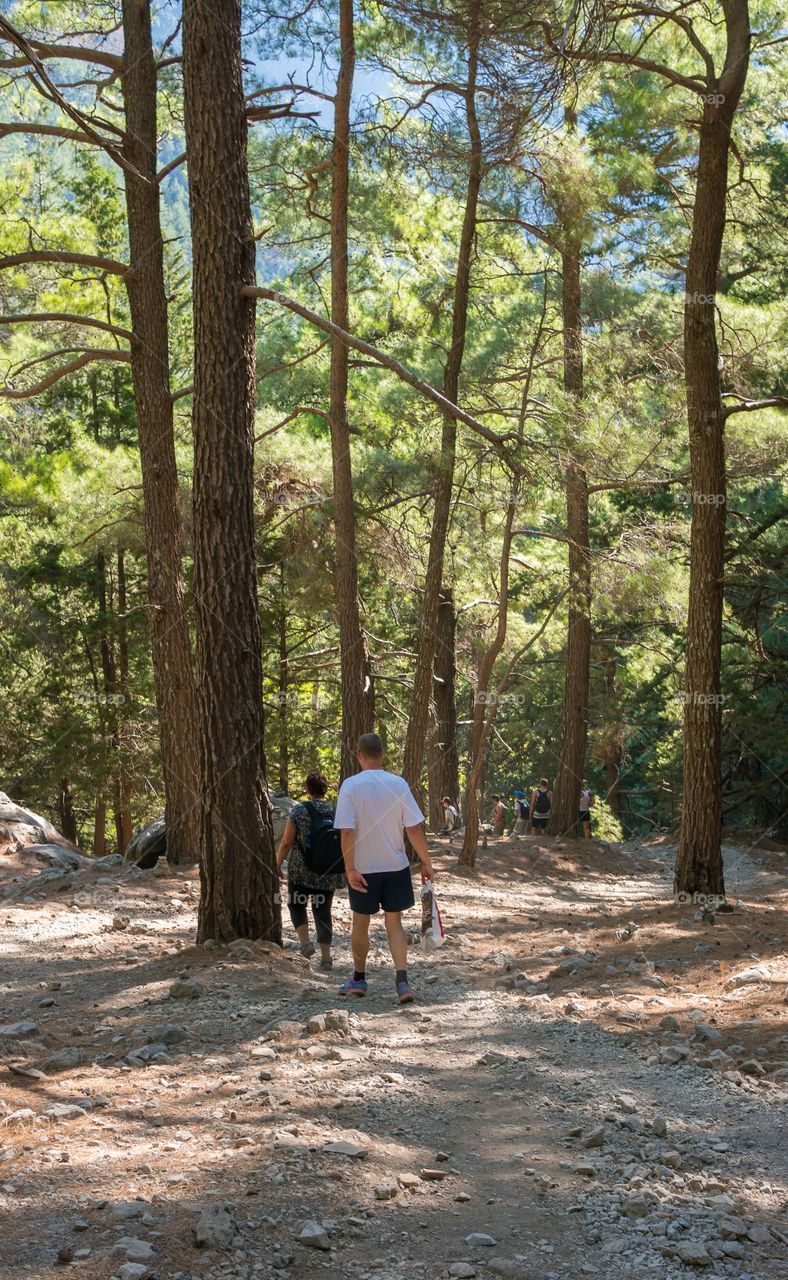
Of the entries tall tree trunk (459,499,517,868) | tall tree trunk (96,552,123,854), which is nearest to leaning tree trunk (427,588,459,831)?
tall tree trunk (459,499,517,868)

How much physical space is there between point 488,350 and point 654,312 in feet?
7.79

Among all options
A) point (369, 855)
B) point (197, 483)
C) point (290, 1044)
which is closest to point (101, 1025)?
point (290, 1044)

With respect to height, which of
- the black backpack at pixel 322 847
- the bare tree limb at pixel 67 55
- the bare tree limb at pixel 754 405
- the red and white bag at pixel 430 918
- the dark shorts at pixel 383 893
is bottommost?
the red and white bag at pixel 430 918

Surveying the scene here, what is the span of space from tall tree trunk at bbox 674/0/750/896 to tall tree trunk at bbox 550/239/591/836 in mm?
3605

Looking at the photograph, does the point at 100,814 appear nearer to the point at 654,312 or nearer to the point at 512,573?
the point at 512,573

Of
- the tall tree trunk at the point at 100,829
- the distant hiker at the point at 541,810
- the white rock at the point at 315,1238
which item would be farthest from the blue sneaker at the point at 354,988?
the tall tree trunk at the point at 100,829

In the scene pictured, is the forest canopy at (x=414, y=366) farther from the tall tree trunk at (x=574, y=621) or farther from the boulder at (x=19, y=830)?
the boulder at (x=19, y=830)

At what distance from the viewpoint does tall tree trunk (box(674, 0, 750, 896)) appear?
37.5 ft

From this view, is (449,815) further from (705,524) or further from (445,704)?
(705,524)

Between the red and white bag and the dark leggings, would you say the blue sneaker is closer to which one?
the red and white bag

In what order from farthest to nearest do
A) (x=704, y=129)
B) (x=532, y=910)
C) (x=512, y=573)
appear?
(x=512, y=573) < (x=532, y=910) < (x=704, y=129)

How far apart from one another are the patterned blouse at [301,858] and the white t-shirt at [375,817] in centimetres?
112

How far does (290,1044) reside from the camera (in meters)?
5.91

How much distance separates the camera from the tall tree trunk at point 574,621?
16438mm
